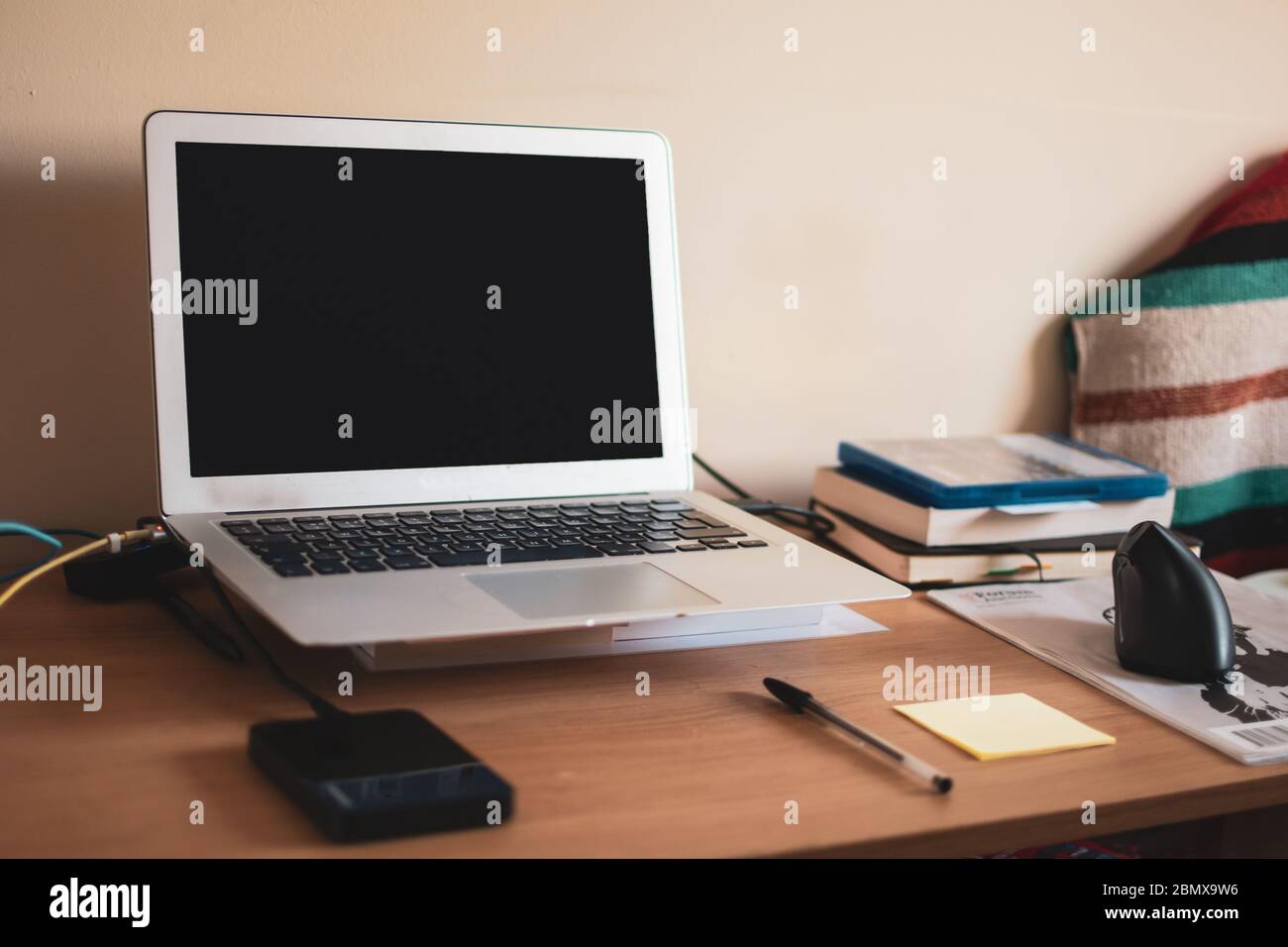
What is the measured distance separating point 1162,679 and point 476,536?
47 centimetres

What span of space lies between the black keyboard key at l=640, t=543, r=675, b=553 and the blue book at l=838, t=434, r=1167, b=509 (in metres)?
0.26

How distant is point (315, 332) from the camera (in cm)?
89

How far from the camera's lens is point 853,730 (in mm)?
673

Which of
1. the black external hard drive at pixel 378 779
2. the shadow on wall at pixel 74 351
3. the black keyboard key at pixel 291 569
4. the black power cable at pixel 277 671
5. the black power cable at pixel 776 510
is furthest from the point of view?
the black power cable at pixel 776 510

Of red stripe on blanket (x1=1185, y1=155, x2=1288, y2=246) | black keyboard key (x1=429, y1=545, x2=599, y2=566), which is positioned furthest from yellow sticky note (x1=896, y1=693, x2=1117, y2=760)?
red stripe on blanket (x1=1185, y1=155, x2=1288, y2=246)

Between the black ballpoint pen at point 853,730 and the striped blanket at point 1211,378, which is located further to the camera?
the striped blanket at point 1211,378

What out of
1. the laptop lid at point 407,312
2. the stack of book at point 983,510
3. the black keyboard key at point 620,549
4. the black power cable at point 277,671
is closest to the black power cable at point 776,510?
the stack of book at point 983,510

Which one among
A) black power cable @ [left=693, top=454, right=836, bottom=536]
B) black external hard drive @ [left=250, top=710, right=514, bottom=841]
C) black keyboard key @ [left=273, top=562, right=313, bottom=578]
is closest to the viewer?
black external hard drive @ [left=250, top=710, right=514, bottom=841]

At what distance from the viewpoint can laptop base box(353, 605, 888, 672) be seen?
2.48 ft

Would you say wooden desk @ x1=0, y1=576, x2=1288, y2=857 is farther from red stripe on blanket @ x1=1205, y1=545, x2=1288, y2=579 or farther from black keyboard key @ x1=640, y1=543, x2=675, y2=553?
red stripe on blanket @ x1=1205, y1=545, x2=1288, y2=579

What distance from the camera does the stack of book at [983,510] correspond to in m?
1.01

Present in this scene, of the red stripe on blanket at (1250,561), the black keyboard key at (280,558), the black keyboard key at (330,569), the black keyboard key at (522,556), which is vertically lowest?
the red stripe on blanket at (1250,561)

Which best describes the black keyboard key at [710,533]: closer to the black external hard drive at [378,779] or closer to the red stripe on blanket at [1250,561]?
the black external hard drive at [378,779]
